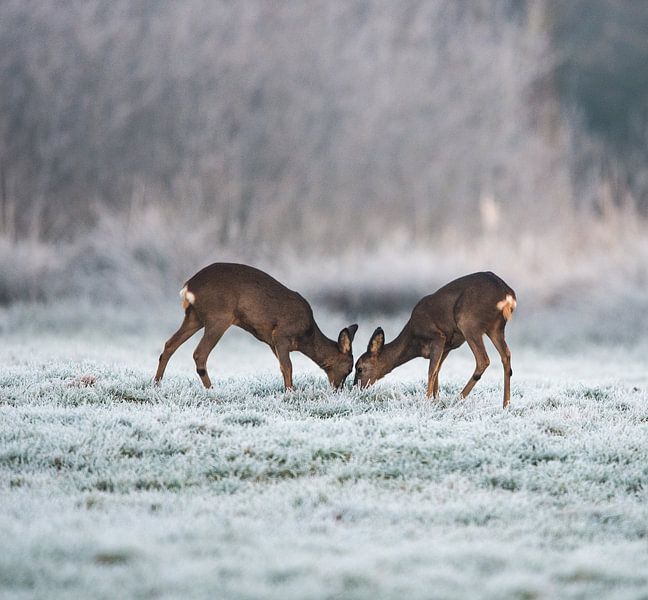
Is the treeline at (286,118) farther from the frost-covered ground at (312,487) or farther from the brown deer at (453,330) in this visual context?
the frost-covered ground at (312,487)

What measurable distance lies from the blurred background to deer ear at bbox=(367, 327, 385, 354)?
577 centimetres

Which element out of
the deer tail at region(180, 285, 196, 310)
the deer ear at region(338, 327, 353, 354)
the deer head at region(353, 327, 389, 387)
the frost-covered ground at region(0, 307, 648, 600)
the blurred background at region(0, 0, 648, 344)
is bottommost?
the frost-covered ground at region(0, 307, 648, 600)

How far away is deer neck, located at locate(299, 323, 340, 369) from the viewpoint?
27.0ft

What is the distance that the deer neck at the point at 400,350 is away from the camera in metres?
8.25

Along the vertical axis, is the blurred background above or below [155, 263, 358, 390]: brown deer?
above

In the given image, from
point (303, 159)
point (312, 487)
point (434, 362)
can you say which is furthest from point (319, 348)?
point (303, 159)

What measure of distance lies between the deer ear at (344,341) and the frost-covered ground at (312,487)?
1.17 ft

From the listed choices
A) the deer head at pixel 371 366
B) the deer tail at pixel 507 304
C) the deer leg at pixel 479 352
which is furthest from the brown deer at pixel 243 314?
the deer tail at pixel 507 304

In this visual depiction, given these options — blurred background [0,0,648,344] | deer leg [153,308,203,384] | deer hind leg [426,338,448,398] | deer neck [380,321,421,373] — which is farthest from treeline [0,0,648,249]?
deer leg [153,308,203,384]

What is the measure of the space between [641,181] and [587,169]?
10.2 ft

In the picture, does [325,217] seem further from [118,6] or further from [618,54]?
[618,54]

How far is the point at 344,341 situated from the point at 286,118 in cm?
1425

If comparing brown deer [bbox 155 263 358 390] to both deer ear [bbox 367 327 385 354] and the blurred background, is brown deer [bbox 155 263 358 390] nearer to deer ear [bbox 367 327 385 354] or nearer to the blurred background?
deer ear [bbox 367 327 385 354]

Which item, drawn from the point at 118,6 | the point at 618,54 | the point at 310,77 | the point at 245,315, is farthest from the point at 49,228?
the point at 618,54
